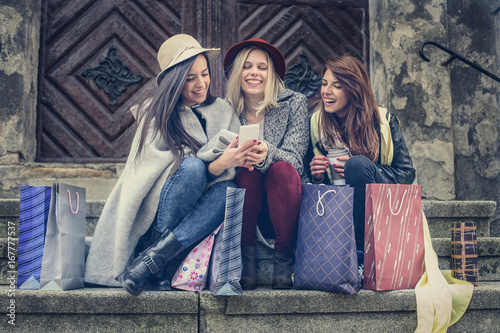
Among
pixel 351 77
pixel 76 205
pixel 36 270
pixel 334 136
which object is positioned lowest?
pixel 36 270

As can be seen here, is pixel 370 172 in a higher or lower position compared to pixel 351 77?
lower

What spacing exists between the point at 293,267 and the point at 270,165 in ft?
1.47

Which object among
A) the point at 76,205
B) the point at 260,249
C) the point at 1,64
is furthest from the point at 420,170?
the point at 1,64

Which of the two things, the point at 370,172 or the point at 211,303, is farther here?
the point at 370,172

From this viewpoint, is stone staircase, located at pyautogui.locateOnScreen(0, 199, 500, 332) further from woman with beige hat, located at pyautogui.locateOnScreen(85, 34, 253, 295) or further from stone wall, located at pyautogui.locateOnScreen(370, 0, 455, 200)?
stone wall, located at pyautogui.locateOnScreen(370, 0, 455, 200)

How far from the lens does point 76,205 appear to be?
1942mm

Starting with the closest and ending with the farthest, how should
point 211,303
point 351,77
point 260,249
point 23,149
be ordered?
point 211,303 → point 260,249 → point 351,77 → point 23,149

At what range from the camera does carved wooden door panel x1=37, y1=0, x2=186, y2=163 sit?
11.6ft

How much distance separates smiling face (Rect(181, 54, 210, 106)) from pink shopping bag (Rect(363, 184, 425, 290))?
0.91m

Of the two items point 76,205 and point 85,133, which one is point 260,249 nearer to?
point 76,205

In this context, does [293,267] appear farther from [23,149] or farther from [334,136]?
[23,149]

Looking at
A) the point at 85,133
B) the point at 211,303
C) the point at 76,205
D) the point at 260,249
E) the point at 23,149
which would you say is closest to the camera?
the point at 211,303

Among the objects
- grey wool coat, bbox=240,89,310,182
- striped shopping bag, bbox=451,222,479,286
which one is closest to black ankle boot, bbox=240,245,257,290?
grey wool coat, bbox=240,89,310,182

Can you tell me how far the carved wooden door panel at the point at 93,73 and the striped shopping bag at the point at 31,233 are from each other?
1623mm
